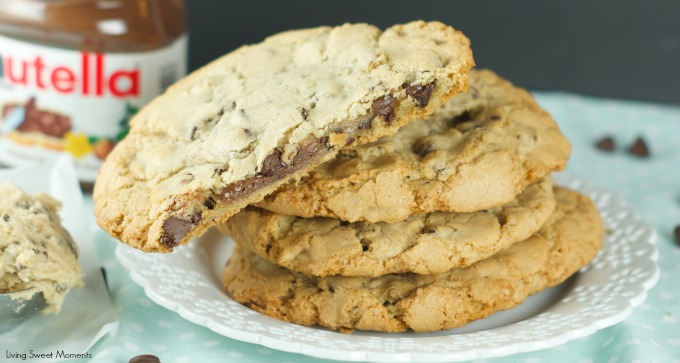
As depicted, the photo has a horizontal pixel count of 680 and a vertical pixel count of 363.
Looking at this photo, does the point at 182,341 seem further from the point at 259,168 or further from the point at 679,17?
the point at 679,17

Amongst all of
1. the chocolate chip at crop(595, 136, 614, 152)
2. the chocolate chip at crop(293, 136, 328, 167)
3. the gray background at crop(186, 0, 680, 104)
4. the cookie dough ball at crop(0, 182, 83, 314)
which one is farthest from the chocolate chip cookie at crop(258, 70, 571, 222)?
the gray background at crop(186, 0, 680, 104)

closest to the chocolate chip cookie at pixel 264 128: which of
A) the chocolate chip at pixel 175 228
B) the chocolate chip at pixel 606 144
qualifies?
the chocolate chip at pixel 175 228

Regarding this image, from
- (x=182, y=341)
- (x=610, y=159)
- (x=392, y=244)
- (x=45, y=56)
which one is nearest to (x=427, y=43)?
(x=392, y=244)

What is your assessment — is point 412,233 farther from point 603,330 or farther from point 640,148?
point 640,148

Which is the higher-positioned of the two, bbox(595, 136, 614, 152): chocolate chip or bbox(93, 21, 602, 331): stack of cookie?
bbox(93, 21, 602, 331): stack of cookie

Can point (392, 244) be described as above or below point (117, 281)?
above

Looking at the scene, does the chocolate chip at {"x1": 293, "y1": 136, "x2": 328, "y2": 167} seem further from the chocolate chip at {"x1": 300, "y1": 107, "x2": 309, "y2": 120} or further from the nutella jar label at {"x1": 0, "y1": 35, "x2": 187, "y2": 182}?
the nutella jar label at {"x1": 0, "y1": 35, "x2": 187, "y2": 182}
